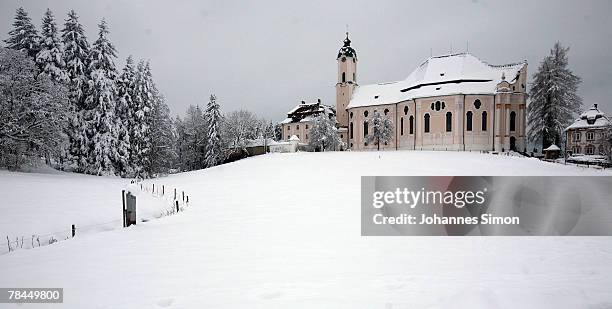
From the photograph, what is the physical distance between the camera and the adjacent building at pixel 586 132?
4616 centimetres

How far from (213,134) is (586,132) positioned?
5884cm

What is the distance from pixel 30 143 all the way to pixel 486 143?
182ft

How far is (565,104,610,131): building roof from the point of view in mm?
46250

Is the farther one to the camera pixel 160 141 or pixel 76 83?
pixel 160 141

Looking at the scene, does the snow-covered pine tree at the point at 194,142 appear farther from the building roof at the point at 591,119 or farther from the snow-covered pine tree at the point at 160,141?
the building roof at the point at 591,119

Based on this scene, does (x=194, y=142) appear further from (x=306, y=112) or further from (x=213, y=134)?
(x=306, y=112)

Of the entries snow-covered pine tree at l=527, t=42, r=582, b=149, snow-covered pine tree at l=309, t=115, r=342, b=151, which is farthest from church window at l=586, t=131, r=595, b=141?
snow-covered pine tree at l=309, t=115, r=342, b=151

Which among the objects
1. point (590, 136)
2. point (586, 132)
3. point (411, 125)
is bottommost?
point (590, 136)

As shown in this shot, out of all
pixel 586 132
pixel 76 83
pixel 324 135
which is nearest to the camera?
pixel 76 83

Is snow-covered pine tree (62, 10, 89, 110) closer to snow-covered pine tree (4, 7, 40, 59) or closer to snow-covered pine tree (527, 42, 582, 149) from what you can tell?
snow-covered pine tree (4, 7, 40, 59)

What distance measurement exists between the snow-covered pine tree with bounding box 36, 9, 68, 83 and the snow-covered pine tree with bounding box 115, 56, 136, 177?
17.5ft

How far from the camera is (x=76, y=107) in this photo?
100 ft

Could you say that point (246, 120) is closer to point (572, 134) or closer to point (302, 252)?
point (572, 134)

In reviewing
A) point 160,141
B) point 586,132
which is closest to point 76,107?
point 160,141
